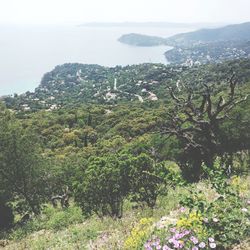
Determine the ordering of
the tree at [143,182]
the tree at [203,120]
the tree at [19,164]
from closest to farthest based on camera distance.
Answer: the tree at [143,182] < the tree at [203,120] < the tree at [19,164]

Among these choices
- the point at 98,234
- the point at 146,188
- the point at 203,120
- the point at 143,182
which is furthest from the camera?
the point at 203,120

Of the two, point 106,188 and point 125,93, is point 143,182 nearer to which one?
point 106,188

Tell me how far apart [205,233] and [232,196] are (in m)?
0.94

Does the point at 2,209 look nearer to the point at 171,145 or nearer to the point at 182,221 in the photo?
the point at 171,145

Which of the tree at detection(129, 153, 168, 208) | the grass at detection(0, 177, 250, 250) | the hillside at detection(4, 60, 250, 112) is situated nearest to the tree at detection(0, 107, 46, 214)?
the grass at detection(0, 177, 250, 250)

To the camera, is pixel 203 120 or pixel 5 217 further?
pixel 5 217

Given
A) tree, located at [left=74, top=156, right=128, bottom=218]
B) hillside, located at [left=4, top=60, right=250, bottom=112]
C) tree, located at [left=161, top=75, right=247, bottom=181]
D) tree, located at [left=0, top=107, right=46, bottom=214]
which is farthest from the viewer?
hillside, located at [left=4, top=60, right=250, bottom=112]

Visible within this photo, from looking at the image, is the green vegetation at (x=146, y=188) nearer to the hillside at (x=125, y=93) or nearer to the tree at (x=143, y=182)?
the tree at (x=143, y=182)

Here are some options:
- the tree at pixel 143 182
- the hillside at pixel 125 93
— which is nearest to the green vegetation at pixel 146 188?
the tree at pixel 143 182

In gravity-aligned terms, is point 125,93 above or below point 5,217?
below

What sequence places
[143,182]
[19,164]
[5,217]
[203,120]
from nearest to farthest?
1. [143,182]
2. [203,120]
3. [5,217]
4. [19,164]

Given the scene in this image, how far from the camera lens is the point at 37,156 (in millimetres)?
20156

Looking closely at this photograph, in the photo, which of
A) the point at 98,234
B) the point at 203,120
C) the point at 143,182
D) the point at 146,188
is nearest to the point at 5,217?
the point at 143,182

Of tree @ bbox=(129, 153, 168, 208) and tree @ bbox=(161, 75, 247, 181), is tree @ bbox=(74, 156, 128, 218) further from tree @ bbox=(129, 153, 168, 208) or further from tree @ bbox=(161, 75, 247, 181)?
tree @ bbox=(161, 75, 247, 181)
